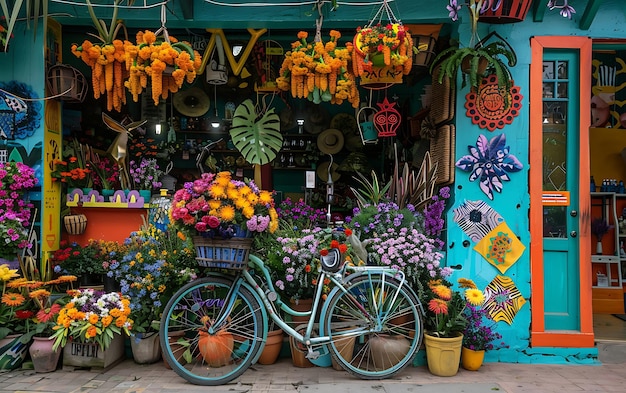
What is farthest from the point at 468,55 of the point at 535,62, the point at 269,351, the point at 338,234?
the point at 269,351

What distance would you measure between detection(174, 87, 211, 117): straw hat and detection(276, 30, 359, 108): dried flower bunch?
12.7 ft

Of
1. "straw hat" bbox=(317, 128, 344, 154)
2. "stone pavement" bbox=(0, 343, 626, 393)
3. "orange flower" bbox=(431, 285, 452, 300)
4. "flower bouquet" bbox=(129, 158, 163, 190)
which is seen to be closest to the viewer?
"stone pavement" bbox=(0, 343, 626, 393)

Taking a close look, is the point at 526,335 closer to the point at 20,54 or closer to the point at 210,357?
the point at 210,357

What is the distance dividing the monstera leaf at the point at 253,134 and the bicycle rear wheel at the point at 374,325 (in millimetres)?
2729

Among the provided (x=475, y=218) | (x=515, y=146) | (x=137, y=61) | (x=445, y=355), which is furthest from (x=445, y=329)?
(x=137, y=61)

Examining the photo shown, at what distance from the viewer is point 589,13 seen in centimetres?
509

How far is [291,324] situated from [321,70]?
2564mm

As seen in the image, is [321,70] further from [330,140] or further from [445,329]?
[330,140]

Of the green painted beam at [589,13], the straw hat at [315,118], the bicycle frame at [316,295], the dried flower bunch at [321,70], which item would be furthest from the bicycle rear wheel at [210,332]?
the straw hat at [315,118]

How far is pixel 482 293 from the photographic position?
5137 millimetres

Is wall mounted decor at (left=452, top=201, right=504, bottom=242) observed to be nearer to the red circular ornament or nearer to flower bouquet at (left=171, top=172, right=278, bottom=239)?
the red circular ornament

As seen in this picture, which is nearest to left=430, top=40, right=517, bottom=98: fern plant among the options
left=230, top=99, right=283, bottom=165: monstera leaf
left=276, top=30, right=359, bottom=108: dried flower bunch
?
left=276, top=30, right=359, bottom=108: dried flower bunch

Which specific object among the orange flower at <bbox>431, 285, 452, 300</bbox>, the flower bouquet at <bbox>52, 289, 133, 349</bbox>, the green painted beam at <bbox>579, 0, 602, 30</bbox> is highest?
the green painted beam at <bbox>579, 0, 602, 30</bbox>

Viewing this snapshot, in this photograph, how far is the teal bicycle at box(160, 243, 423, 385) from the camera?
4.41m
